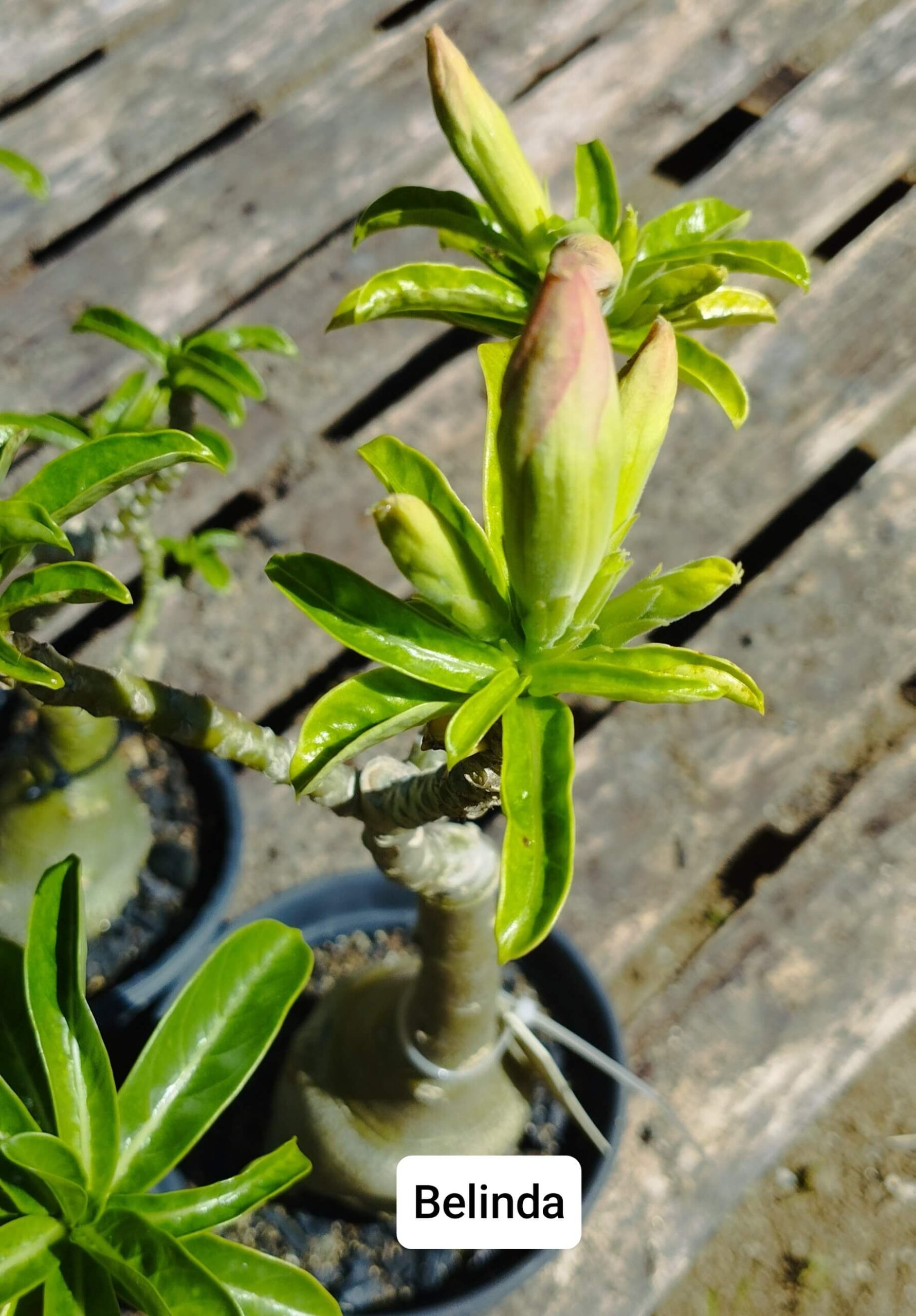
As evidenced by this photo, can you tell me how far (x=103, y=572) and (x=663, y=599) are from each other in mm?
252

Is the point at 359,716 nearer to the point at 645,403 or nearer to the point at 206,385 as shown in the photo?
the point at 645,403

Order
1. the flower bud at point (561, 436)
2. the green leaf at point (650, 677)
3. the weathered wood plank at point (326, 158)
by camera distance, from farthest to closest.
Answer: the weathered wood plank at point (326, 158)
the green leaf at point (650, 677)
the flower bud at point (561, 436)

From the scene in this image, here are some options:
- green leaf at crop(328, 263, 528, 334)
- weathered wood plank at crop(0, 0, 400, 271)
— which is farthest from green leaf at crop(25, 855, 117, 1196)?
weathered wood plank at crop(0, 0, 400, 271)

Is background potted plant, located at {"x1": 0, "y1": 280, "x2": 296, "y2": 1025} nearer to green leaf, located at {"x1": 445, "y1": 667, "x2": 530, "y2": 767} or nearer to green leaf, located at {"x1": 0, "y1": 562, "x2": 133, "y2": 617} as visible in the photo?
green leaf, located at {"x1": 0, "y1": 562, "x2": 133, "y2": 617}

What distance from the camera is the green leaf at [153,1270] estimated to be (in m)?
0.53

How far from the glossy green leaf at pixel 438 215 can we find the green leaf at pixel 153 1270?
21.3 inches

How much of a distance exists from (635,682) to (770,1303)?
1093 mm

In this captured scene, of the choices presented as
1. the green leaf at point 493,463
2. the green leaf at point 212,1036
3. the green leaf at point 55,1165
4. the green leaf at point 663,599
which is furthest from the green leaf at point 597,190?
the green leaf at point 55,1165

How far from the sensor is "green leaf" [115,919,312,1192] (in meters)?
0.66

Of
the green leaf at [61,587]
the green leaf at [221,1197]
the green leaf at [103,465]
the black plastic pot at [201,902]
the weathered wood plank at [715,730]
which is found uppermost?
the green leaf at [103,465]

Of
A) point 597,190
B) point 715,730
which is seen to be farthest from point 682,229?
point 715,730

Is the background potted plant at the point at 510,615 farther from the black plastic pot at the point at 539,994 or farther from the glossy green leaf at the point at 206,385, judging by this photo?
the black plastic pot at the point at 539,994

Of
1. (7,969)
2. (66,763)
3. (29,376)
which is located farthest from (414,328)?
(7,969)

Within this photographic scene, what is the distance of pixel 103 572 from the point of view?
0.49 m
